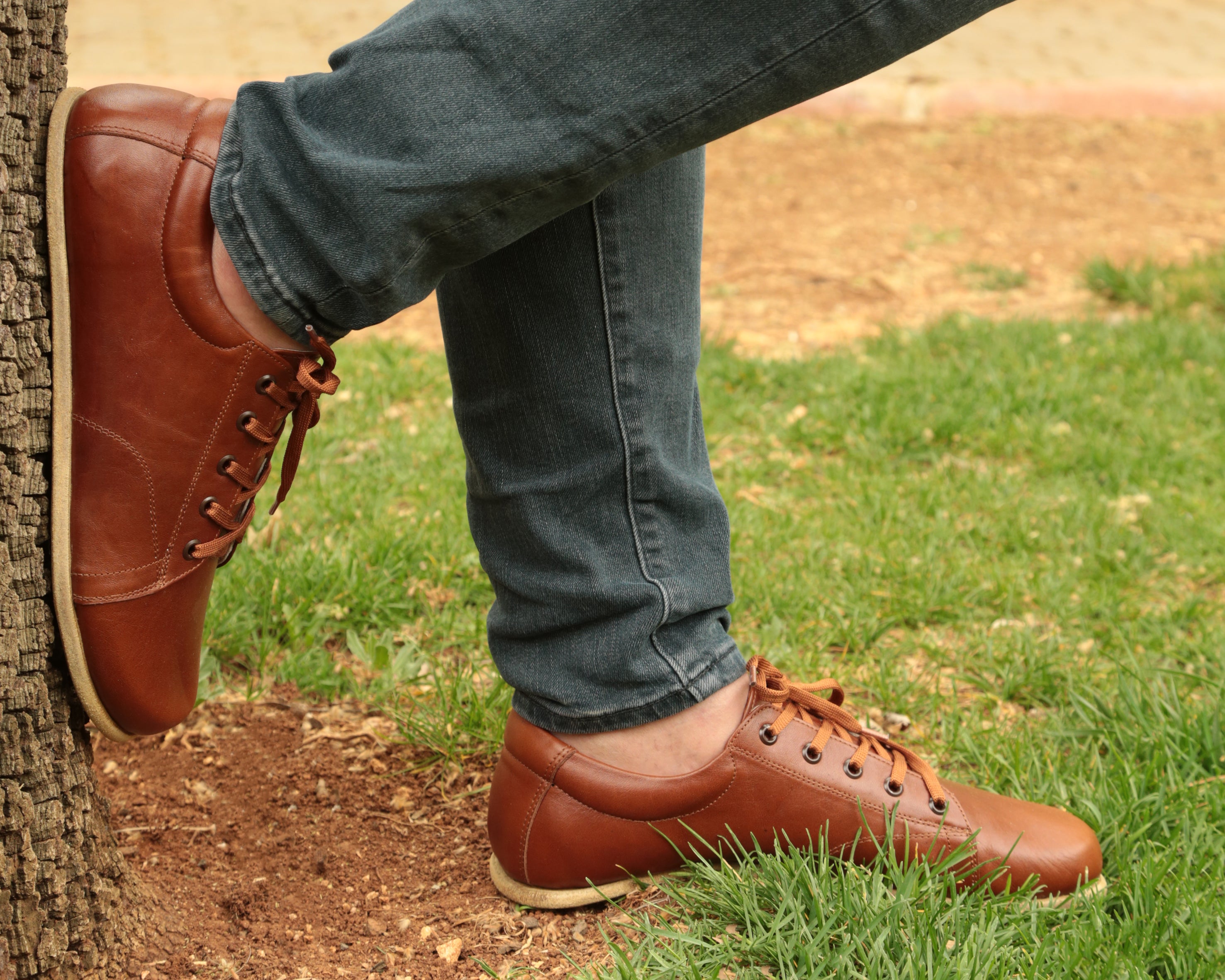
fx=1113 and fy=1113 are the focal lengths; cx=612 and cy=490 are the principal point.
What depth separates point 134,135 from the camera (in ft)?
3.64

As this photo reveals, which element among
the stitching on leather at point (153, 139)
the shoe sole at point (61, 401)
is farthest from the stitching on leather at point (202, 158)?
the shoe sole at point (61, 401)

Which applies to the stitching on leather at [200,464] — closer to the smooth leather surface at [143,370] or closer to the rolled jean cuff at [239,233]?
the smooth leather surface at [143,370]

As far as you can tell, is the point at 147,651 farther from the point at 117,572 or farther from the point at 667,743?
the point at 667,743

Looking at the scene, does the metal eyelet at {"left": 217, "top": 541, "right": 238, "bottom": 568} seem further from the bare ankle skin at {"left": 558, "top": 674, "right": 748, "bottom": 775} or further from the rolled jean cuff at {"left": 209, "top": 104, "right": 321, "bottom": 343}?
the bare ankle skin at {"left": 558, "top": 674, "right": 748, "bottom": 775}

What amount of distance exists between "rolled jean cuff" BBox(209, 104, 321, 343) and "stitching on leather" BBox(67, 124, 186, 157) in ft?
0.14

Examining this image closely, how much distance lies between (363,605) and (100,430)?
952mm

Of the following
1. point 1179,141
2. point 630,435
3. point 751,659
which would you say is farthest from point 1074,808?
point 1179,141

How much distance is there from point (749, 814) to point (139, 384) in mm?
866

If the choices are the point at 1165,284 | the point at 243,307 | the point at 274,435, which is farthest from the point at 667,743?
the point at 1165,284

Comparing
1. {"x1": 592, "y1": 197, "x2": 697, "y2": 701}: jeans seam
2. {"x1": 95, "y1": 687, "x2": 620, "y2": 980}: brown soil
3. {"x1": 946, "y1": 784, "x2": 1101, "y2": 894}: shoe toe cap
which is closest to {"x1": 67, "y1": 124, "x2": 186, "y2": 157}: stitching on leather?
{"x1": 592, "y1": 197, "x2": 697, "y2": 701}: jeans seam

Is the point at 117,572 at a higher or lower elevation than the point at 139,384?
lower

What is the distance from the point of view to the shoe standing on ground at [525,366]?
101cm

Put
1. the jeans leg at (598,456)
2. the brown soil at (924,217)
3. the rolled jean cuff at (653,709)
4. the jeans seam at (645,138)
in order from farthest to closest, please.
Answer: the brown soil at (924,217) → the rolled jean cuff at (653,709) → the jeans leg at (598,456) → the jeans seam at (645,138)

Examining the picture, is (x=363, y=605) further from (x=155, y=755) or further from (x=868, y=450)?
(x=868, y=450)
